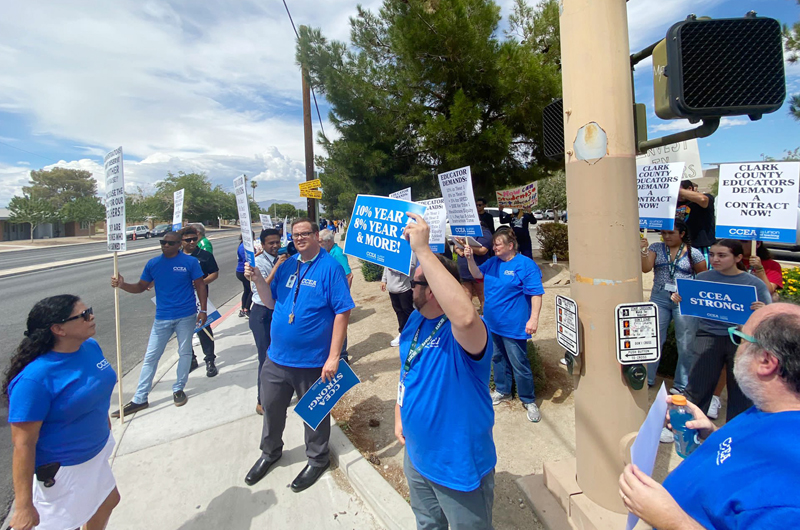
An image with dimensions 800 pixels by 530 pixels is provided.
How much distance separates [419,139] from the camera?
7.70 m

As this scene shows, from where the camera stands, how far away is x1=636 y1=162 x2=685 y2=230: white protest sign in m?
3.46

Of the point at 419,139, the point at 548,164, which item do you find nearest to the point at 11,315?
the point at 419,139

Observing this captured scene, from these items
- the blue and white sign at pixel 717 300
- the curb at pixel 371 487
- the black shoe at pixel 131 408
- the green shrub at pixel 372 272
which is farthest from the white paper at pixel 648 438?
the green shrub at pixel 372 272

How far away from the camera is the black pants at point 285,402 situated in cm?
324

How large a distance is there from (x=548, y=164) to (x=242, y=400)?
257 inches

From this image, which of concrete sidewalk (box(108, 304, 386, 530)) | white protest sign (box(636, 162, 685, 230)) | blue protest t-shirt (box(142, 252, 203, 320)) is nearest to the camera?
concrete sidewalk (box(108, 304, 386, 530))

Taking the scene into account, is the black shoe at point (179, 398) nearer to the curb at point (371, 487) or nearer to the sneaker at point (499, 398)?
the curb at point (371, 487)

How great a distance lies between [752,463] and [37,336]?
118 inches

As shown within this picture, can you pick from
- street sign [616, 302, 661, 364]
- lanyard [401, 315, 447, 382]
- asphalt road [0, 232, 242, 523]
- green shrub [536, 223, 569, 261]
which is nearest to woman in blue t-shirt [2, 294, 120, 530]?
asphalt road [0, 232, 242, 523]

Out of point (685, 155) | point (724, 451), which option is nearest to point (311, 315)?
point (724, 451)

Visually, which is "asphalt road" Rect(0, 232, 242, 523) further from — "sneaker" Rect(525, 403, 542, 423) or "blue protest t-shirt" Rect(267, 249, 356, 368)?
"sneaker" Rect(525, 403, 542, 423)

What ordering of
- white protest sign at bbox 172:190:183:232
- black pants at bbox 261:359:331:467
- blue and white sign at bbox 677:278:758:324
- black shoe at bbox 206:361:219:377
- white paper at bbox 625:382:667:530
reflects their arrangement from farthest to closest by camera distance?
white protest sign at bbox 172:190:183:232 < black shoe at bbox 206:361:219:377 < black pants at bbox 261:359:331:467 < blue and white sign at bbox 677:278:758:324 < white paper at bbox 625:382:667:530

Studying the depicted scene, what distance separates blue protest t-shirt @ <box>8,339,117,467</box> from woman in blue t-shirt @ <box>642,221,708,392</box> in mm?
4295

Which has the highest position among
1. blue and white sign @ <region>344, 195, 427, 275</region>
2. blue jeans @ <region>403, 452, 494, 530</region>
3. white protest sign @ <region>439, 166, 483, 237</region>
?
white protest sign @ <region>439, 166, 483, 237</region>
